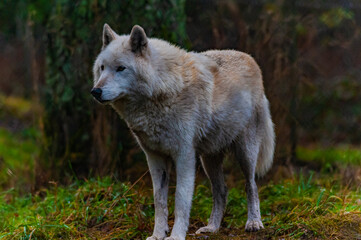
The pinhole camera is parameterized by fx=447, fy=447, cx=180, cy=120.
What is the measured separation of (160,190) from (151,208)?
861 millimetres

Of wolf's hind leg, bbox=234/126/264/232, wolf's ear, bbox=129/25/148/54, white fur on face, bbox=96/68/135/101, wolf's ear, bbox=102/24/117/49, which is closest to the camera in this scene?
white fur on face, bbox=96/68/135/101

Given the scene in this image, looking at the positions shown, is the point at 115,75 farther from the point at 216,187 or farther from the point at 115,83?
the point at 216,187

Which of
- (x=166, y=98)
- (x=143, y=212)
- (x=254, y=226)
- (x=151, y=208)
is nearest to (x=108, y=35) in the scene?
(x=166, y=98)

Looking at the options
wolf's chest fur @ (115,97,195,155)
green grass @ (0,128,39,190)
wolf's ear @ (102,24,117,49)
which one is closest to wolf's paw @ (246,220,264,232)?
wolf's chest fur @ (115,97,195,155)

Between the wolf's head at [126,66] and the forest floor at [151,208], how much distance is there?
3.80 feet

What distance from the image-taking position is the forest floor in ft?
13.3

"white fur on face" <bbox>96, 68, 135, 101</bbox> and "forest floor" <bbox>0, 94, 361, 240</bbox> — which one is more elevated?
"white fur on face" <bbox>96, 68, 135, 101</bbox>

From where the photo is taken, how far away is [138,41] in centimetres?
368

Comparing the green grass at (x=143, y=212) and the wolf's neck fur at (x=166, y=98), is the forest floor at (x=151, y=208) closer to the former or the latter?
the green grass at (x=143, y=212)

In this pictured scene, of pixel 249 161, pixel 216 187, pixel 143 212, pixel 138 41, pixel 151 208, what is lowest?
pixel 151 208

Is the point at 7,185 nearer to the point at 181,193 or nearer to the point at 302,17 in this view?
the point at 181,193

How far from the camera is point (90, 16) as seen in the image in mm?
6043

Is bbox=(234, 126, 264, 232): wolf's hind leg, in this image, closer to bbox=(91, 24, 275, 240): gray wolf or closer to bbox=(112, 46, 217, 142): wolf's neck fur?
bbox=(91, 24, 275, 240): gray wolf

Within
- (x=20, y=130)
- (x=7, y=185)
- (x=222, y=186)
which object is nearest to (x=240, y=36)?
(x=222, y=186)
